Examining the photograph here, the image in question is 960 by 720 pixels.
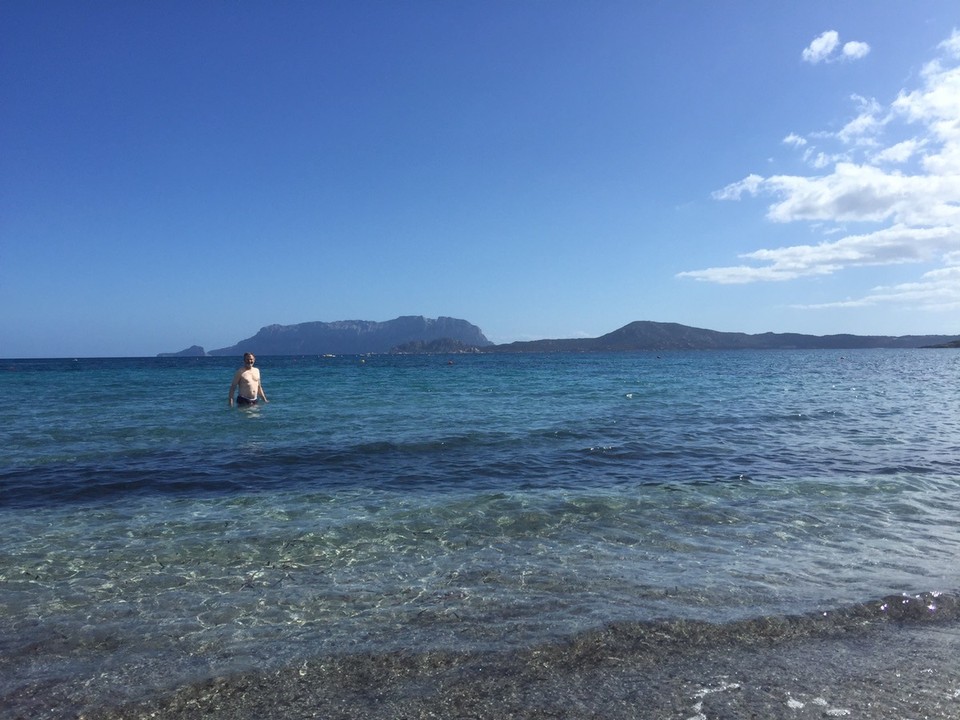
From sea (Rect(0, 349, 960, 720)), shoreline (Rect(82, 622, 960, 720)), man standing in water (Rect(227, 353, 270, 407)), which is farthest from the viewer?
man standing in water (Rect(227, 353, 270, 407))

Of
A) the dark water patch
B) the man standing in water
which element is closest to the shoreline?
the dark water patch

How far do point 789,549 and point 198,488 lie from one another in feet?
35.1

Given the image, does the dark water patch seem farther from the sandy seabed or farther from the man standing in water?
the man standing in water

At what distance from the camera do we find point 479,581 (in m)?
7.00

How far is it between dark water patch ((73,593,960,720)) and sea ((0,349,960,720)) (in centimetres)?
2

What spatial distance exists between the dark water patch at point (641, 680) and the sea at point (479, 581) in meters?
0.02

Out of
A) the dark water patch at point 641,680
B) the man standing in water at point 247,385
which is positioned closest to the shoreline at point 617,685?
the dark water patch at point 641,680

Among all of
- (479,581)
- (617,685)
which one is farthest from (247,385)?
(617,685)

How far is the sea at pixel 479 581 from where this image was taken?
4.71 m

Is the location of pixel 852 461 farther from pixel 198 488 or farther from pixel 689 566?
pixel 198 488

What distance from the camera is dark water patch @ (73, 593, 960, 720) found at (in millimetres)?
4406

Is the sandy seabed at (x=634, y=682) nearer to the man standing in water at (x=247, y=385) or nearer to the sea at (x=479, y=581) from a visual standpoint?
the sea at (x=479, y=581)

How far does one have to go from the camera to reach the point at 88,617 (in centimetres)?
614

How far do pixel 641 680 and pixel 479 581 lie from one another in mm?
2577
